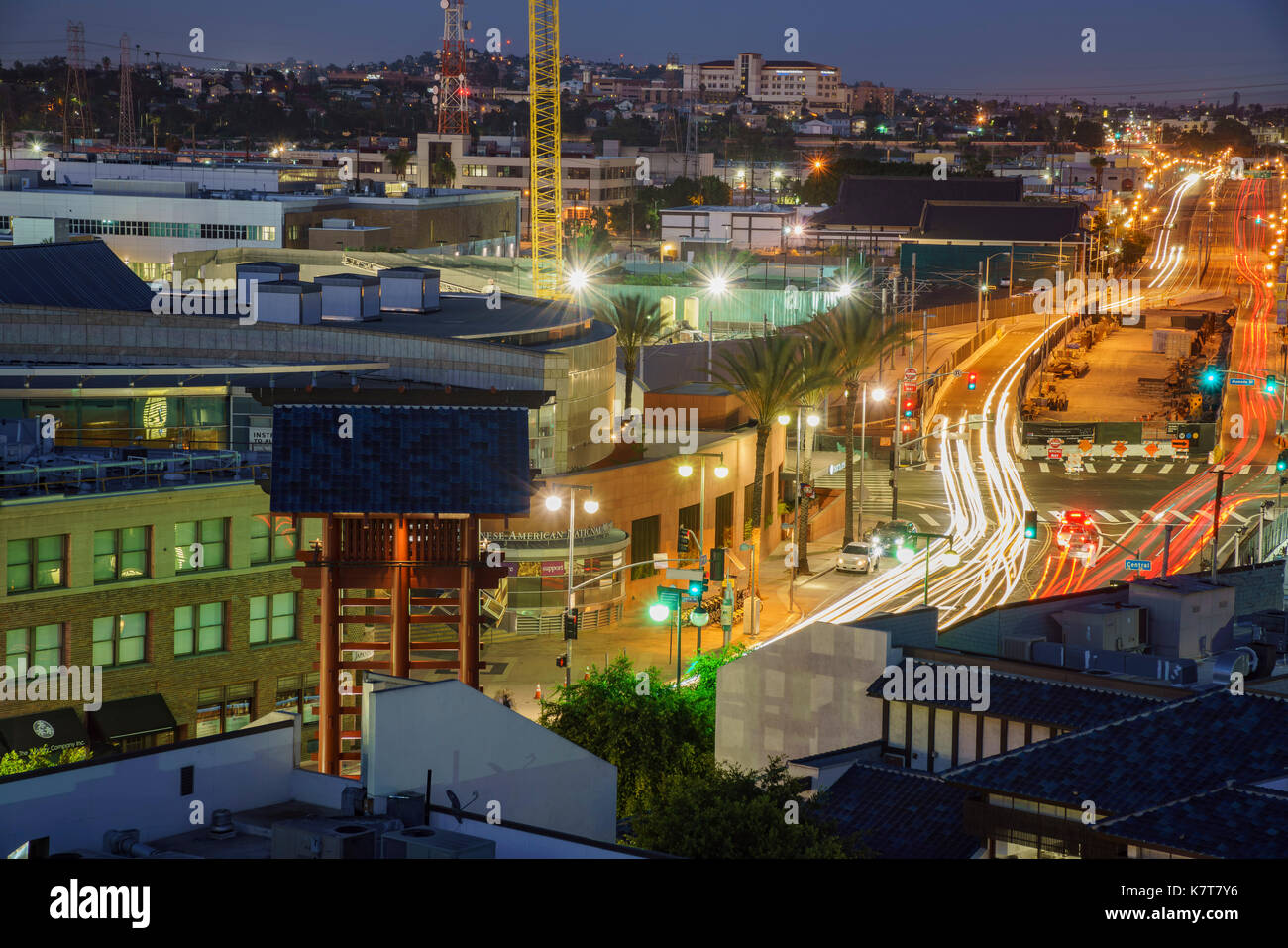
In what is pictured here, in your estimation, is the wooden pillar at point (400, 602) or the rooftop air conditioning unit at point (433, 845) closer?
the rooftop air conditioning unit at point (433, 845)

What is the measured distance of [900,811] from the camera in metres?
33.2

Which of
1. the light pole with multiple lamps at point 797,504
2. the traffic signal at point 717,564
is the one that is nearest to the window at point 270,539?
the traffic signal at point 717,564

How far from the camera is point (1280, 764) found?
29.4 metres

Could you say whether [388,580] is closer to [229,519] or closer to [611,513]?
[229,519]

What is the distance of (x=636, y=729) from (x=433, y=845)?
20.4 metres

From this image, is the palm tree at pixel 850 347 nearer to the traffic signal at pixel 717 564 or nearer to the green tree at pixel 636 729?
the traffic signal at pixel 717 564

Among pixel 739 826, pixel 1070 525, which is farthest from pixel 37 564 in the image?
pixel 1070 525

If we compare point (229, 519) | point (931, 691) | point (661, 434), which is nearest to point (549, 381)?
point (661, 434)

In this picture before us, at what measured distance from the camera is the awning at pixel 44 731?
4362 centimetres

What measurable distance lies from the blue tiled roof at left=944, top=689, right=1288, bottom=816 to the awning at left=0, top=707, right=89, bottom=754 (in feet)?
74.8

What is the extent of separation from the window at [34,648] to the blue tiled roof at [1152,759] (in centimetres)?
2434

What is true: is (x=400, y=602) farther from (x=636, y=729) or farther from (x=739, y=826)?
(x=739, y=826)

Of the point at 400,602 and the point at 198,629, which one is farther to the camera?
the point at 198,629

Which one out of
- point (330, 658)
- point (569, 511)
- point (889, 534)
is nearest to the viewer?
point (330, 658)
